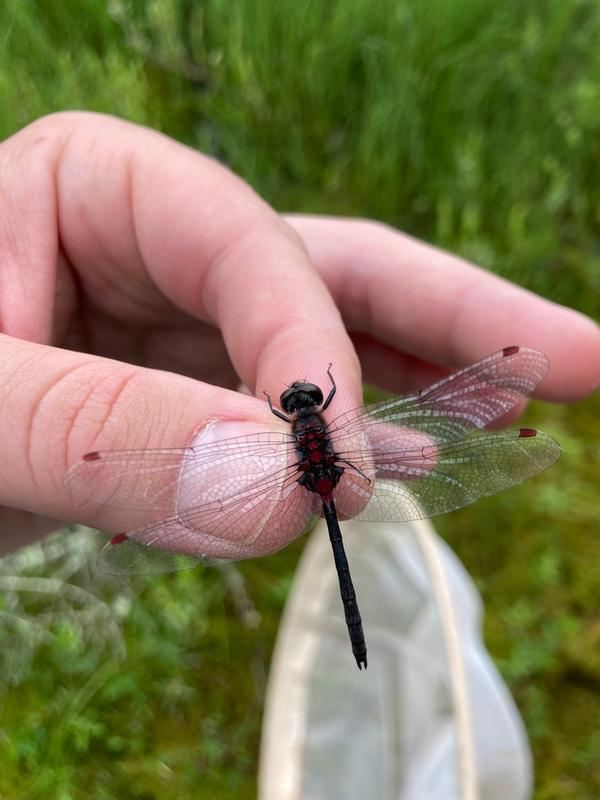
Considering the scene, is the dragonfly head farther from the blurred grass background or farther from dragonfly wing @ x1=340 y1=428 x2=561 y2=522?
the blurred grass background

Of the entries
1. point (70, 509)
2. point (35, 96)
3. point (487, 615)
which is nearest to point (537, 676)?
point (487, 615)

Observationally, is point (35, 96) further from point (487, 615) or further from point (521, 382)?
point (487, 615)

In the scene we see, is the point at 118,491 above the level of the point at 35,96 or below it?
below

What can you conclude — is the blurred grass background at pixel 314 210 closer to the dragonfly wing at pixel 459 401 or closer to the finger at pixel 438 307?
the finger at pixel 438 307

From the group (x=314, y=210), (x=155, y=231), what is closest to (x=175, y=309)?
(x=155, y=231)

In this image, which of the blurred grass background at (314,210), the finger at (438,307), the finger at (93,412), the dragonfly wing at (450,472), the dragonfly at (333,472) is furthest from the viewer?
the blurred grass background at (314,210)

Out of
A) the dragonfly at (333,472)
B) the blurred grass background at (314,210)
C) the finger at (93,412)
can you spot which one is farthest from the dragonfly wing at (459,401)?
the blurred grass background at (314,210)
